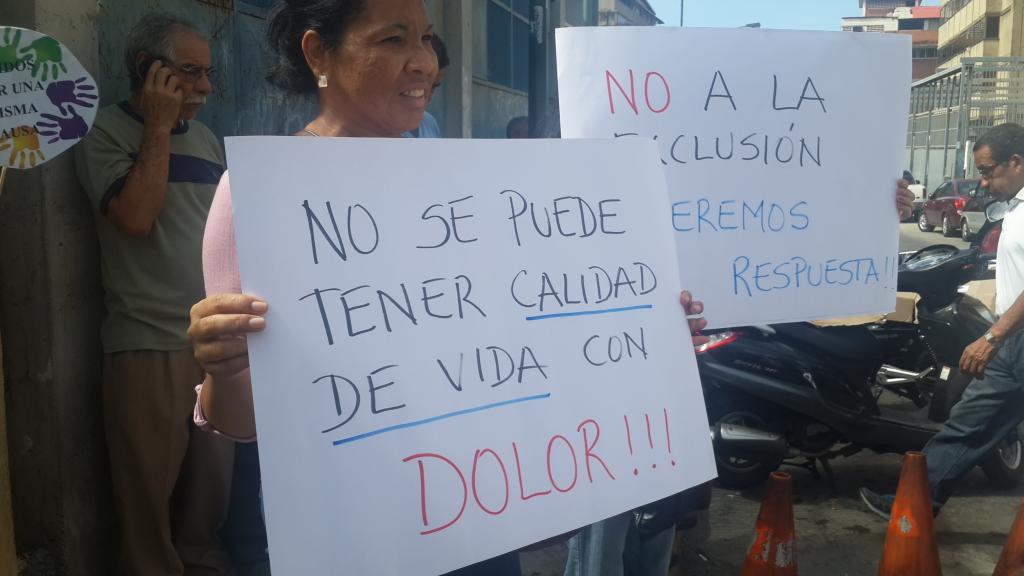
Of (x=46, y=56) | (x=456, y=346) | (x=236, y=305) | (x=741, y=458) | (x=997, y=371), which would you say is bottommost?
(x=741, y=458)

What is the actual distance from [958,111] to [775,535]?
31241 mm

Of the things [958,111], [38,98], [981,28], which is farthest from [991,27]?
[38,98]

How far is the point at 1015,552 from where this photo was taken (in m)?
3.10

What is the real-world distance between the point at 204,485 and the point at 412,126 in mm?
2337

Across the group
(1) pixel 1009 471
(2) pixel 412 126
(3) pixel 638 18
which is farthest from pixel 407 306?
(3) pixel 638 18

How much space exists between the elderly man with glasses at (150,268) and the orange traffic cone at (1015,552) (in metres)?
2.93

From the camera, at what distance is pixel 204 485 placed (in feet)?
11.4

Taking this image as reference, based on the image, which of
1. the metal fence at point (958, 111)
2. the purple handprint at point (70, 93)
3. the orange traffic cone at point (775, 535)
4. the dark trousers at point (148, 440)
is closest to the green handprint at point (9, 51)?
the purple handprint at point (70, 93)

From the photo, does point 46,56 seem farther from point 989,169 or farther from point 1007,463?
point 1007,463

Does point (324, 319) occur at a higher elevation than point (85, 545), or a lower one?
higher

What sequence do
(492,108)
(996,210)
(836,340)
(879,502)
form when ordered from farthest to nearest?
(492,108)
(996,210)
(836,340)
(879,502)

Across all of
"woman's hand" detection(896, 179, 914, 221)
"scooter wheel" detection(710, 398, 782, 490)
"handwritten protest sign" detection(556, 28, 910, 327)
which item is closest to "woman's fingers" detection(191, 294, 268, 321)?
"handwritten protest sign" detection(556, 28, 910, 327)

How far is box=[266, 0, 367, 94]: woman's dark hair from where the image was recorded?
1604 mm

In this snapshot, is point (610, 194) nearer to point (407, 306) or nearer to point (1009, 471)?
point (407, 306)
